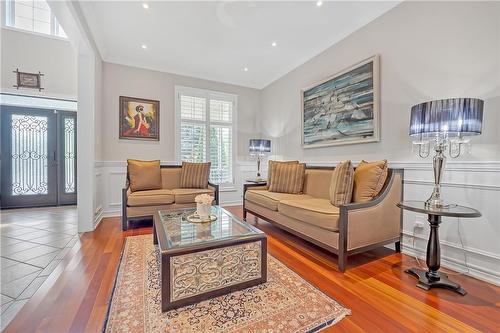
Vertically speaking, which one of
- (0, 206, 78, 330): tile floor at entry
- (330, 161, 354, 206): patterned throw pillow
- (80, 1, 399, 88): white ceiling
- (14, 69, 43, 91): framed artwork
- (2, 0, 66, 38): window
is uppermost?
(2, 0, 66, 38): window

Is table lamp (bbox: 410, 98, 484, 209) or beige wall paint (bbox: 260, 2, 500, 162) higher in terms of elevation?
beige wall paint (bbox: 260, 2, 500, 162)

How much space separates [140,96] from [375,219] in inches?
170

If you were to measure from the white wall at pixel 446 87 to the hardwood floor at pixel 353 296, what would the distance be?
1.28 ft

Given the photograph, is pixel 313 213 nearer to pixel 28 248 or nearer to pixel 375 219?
pixel 375 219

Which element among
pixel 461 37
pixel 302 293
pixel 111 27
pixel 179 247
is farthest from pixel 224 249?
pixel 111 27

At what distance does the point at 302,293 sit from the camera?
1609mm

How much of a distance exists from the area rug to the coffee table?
0.07 metres

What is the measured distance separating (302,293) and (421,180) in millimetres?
1739

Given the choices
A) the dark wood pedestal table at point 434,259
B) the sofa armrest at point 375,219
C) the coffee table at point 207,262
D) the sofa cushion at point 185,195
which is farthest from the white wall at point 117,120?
the dark wood pedestal table at point 434,259

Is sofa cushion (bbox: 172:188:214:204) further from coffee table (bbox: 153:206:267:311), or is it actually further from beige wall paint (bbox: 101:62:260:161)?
coffee table (bbox: 153:206:267:311)

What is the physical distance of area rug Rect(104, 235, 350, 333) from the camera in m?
1.27

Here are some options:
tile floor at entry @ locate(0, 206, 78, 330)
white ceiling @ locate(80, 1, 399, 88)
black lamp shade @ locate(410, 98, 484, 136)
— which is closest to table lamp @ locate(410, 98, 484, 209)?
black lamp shade @ locate(410, 98, 484, 136)

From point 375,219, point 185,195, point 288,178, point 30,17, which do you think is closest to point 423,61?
point 375,219

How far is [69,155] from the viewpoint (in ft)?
15.7
